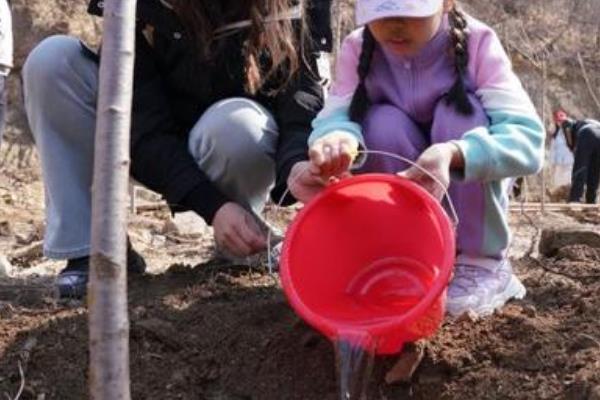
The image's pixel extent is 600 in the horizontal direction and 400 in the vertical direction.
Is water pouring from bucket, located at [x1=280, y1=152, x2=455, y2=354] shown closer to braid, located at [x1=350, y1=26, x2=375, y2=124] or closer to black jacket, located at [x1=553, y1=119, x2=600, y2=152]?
braid, located at [x1=350, y1=26, x2=375, y2=124]

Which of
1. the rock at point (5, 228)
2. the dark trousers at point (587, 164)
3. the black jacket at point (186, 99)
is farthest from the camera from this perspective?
the dark trousers at point (587, 164)

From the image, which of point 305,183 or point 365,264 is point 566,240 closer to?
point 365,264

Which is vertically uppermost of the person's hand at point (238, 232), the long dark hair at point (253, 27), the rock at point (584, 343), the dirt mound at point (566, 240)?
the long dark hair at point (253, 27)

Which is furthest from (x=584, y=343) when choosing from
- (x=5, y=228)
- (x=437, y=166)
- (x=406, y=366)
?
(x=5, y=228)

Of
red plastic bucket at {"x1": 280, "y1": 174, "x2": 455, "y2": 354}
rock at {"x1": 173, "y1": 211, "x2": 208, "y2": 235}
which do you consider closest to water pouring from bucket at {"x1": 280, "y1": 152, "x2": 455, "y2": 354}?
red plastic bucket at {"x1": 280, "y1": 174, "x2": 455, "y2": 354}

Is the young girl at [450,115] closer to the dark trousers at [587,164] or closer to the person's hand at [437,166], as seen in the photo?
the person's hand at [437,166]

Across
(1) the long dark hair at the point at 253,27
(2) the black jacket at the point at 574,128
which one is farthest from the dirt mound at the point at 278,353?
(2) the black jacket at the point at 574,128

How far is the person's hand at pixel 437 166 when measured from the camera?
5.72ft

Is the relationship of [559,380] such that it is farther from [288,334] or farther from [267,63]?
[267,63]

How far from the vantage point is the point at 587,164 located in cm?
1023

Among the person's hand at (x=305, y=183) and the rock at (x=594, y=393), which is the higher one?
the person's hand at (x=305, y=183)

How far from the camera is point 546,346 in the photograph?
6.01 ft

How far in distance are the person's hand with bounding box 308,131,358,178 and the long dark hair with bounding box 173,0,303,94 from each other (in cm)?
62

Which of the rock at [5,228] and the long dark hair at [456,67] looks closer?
the long dark hair at [456,67]
